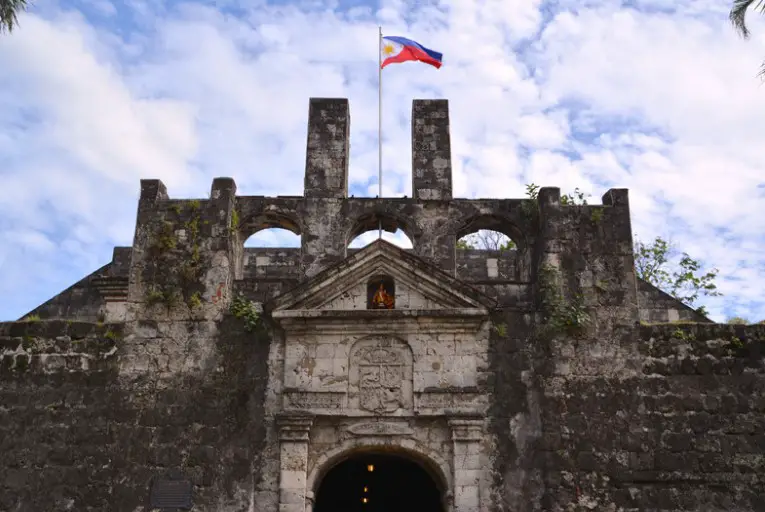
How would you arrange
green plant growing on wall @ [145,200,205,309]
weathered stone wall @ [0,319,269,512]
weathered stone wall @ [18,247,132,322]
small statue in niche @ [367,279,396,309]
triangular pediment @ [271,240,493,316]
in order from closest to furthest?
weathered stone wall @ [0,319,269,512], triangular pediment @ [271,240,493,316], small statue in niche @ [367,279,396,309], green plant growing on wall @ [145,200,205,309], weathered stone wall @ [18,247,132,322]

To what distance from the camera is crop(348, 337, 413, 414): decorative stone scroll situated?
38.1 feet

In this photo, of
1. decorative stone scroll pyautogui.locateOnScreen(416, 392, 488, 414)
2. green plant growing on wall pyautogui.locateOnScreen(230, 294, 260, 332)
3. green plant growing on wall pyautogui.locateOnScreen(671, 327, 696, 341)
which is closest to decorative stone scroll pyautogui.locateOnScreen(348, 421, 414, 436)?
decorative stone scroll pyautogui.locateOnScreen(416, 392, 488, 414)

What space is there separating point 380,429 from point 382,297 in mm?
2114

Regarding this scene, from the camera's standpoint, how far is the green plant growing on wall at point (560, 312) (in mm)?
12055

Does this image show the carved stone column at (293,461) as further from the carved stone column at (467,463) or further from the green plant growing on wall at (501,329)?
the green plant growing on wall at (501,329)

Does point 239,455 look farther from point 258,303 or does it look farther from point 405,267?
point 405,267

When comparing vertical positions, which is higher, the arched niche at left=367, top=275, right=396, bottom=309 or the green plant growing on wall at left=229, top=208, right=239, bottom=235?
the green plant growing on wall at left=229, top=208, right=239, bottom=235

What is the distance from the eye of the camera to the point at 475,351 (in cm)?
1195

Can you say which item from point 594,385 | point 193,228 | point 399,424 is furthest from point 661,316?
point 193,228

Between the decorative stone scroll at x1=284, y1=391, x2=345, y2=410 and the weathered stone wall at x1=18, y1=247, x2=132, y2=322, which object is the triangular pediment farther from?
Result: the weathered stone wall at x1=18, y1=247, x2=132, y2=322

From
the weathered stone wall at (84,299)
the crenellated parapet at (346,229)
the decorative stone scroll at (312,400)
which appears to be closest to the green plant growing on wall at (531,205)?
the crenellated parapet at (346,229)

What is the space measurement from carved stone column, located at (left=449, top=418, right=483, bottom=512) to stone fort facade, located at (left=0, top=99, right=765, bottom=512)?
0.03m

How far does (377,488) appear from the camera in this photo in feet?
56.7

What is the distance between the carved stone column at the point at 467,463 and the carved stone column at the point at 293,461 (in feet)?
7.24
